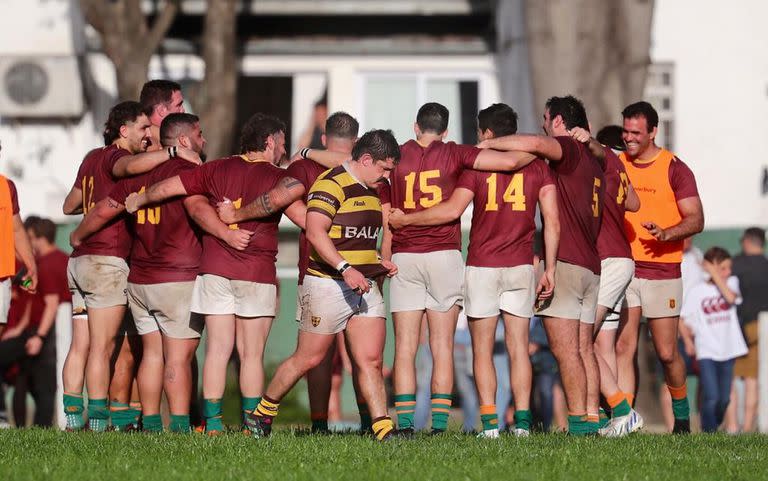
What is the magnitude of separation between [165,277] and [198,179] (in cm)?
82

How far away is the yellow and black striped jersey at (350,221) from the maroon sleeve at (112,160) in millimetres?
2007

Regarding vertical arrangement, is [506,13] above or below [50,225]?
above

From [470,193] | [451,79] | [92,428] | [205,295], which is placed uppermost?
[451,79]

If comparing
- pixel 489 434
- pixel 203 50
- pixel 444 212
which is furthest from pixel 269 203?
pixel 203 50

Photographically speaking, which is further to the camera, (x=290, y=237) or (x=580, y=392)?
(x=290, y=237)

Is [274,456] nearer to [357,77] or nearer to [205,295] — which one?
[205,295]

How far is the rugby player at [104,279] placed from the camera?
11.5 meters

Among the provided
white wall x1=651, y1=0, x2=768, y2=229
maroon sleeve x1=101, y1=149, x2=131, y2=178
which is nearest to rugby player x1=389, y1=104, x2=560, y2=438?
maroon sleeve x1=101, y1=149, x2=131, y2=178

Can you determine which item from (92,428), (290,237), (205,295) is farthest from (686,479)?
(290,237)

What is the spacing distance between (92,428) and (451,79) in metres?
11.8

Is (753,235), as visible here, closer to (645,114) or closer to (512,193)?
(645,114)

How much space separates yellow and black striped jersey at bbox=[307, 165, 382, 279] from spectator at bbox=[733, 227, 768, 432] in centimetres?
810

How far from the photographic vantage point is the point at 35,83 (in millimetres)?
21062

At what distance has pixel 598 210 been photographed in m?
11.3
